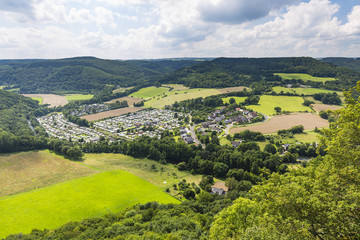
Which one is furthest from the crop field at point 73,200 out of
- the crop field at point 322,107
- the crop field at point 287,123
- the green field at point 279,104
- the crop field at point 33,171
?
the crop field at point 322,107

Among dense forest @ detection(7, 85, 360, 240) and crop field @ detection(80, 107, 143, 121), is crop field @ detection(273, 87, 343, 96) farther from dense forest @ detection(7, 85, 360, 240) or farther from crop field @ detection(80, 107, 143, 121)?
dense forest @ detection(7, 85, 360, 240)

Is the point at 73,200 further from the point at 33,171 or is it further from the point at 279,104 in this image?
the point at 279,104

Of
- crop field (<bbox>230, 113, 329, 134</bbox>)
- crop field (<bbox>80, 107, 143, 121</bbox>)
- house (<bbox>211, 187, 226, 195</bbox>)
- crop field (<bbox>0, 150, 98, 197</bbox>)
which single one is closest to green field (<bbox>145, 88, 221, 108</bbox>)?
crop field (<bbox>80, 107, 143, 121</bbox>)

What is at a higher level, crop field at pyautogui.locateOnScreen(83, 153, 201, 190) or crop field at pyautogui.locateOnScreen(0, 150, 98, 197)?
crop field at pyautogui.locateOnScreen(0, 150, 98, 197)

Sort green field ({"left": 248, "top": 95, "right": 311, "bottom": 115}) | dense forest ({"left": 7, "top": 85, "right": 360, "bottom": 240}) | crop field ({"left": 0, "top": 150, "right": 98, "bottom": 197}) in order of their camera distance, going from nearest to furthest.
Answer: dense forest ({"left": 7, "top": 85, "right": 360, "bottom": 240}) < crop field ({"left": 0, "top": 150, "right": 98, "bottom": 197}) < green field ({"left": 248, "top": 95, "right": 311, "bottom": 115})

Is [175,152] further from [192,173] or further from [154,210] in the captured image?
[154,210]

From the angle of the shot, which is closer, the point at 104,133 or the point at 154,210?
the point at 154,210

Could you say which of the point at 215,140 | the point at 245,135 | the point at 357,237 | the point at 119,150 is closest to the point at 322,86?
the point at 245,135
